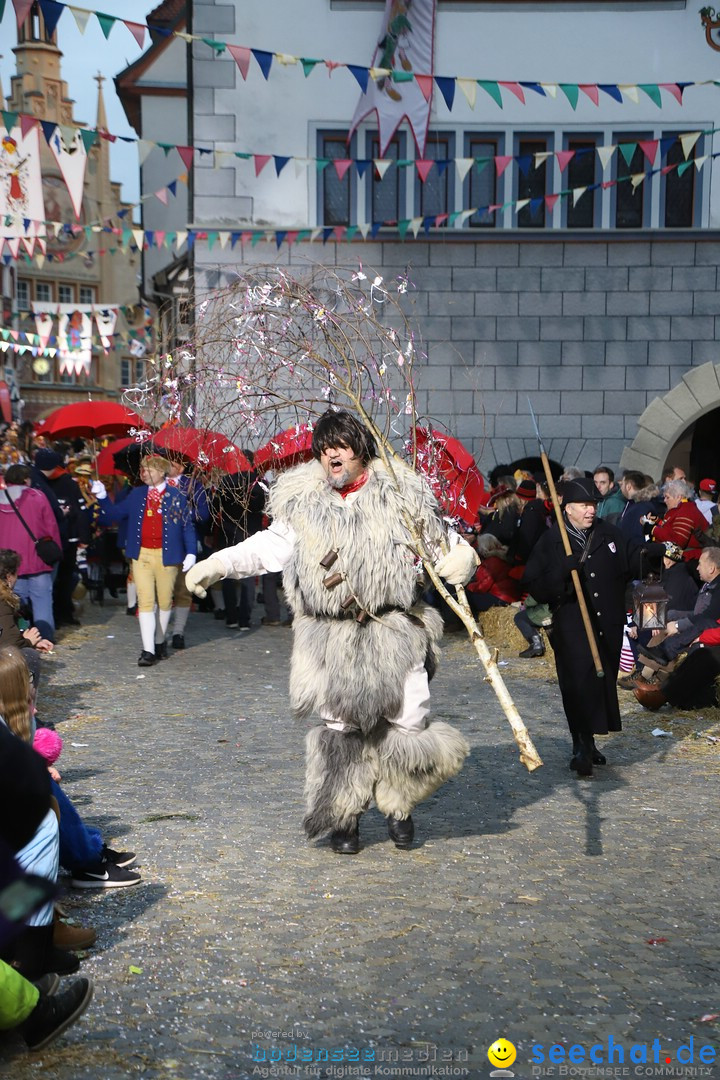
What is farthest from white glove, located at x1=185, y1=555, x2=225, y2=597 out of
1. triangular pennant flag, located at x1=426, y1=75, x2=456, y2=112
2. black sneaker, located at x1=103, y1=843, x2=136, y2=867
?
triangular pennant flag, located at x1=426, y1=75, x2=456, y2=112

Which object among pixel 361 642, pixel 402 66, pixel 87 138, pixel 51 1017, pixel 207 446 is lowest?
pixel 51 1017

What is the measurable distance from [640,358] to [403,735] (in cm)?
1446

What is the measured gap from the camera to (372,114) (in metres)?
19.2

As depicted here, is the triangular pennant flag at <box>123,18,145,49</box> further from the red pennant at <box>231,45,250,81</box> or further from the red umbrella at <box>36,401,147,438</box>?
the red umbrella at <box>36,401,147,438</box>

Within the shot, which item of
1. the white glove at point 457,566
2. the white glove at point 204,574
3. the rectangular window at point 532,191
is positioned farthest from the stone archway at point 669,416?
the white glove at point 204,574

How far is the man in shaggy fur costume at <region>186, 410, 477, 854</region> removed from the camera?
6.05m

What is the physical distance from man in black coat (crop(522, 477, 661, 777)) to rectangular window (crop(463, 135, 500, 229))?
1205 cm

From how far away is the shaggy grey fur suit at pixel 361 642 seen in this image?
605 cm

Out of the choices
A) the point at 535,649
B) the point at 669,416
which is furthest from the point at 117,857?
the point at 669,416

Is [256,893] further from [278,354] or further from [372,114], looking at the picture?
[372,114]

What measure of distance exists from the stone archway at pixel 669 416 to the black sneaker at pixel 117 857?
14.7m

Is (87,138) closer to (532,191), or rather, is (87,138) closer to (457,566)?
(532,191)

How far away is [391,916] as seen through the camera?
5.23 m

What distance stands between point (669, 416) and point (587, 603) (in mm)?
11861
